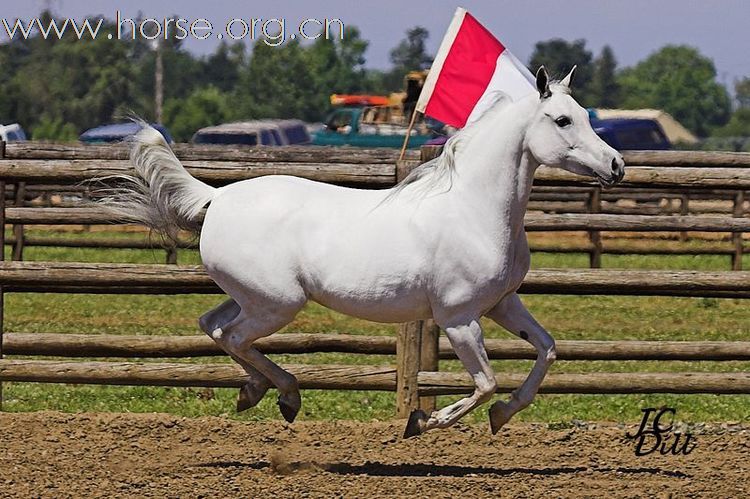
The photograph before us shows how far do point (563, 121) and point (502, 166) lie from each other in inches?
13.8

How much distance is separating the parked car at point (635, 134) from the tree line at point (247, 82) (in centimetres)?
742

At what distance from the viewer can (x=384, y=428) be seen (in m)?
7.87

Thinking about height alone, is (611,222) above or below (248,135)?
above

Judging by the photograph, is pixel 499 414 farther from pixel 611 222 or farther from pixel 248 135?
pixel 248 135

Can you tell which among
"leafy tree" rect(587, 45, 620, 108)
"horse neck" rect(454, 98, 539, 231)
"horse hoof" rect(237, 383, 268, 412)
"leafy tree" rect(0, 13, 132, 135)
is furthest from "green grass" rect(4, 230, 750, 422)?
"leafy tree" rect(587, 45, 620, 108)

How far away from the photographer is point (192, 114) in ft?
183

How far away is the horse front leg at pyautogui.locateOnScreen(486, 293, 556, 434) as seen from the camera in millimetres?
6492

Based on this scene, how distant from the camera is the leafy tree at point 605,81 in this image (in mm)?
77938

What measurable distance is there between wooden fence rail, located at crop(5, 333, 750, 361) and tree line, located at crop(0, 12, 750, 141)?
2819 cm

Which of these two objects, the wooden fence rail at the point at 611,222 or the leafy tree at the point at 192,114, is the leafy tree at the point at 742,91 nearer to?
the leafy tree at the point at 192,114

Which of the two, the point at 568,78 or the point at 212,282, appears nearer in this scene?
the point at 568,78

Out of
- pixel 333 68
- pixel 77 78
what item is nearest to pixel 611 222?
pixel 77 78

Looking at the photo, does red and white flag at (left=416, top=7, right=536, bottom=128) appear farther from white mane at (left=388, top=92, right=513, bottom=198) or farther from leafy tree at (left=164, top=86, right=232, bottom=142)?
leafy tree at (left=164, top=86, right=232, bottom=142)

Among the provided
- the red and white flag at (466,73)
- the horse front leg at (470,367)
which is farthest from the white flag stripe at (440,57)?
the horse front leg at (470,367)
